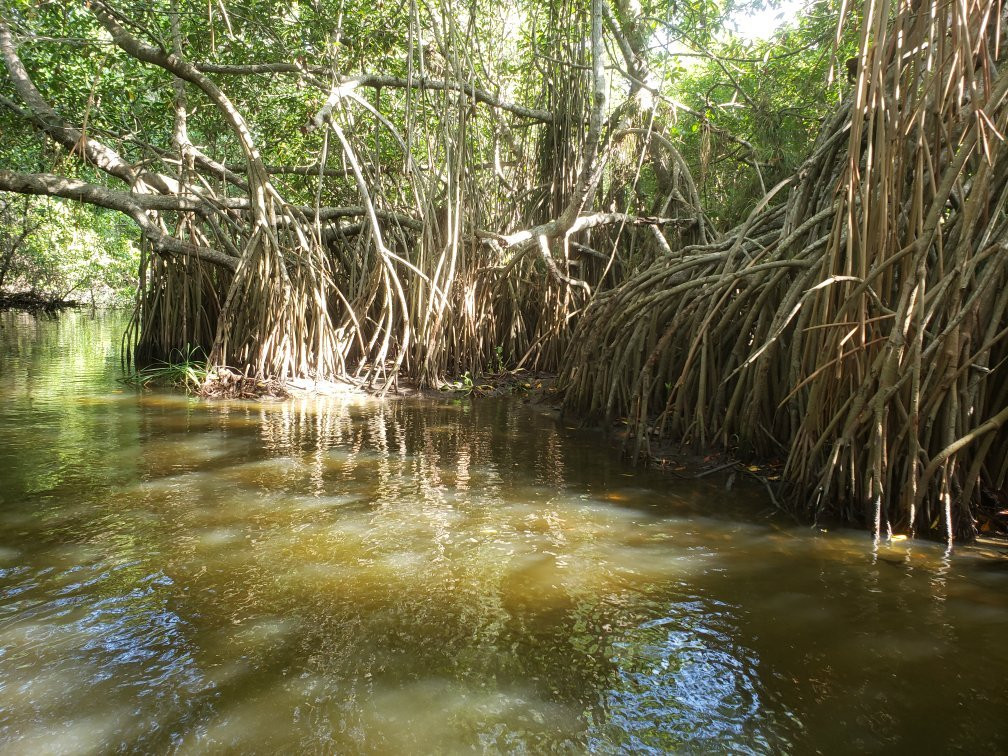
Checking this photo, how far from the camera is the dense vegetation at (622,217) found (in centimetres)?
253

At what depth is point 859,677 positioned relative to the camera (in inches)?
62.7

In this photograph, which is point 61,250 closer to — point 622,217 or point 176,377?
point 176,377

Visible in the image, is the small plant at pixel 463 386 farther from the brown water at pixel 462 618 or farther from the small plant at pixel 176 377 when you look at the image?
the brown water at pixel 462 618

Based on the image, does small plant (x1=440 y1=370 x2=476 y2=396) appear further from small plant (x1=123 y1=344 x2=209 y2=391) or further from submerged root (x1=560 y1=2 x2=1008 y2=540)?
submerged root (x1=560 y1=2 x2=1008 y2=540)

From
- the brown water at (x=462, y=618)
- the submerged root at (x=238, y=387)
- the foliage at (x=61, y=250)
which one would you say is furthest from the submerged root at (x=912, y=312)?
the foliage at (x=61, y=250)

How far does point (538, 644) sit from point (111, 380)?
5858mm

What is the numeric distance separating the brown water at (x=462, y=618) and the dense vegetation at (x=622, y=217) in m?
0.66

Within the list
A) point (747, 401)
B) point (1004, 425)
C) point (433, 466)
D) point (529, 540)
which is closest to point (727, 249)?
point (747, 401)

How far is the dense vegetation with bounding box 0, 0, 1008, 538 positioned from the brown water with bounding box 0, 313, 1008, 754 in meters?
0.66

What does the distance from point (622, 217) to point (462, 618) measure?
497 centimetres

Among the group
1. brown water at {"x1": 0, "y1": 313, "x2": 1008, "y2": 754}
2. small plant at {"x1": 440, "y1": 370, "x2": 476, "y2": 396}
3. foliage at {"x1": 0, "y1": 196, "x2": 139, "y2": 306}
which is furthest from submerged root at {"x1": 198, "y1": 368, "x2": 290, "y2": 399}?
foliage at {"x1": 0, "y1": 196, "x2": 139, "y2": 306}

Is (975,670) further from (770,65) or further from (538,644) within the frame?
(770,65)

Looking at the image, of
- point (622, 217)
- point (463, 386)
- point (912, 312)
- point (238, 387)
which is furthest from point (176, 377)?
point (912, 312)

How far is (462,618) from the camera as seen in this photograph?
1838 mm
